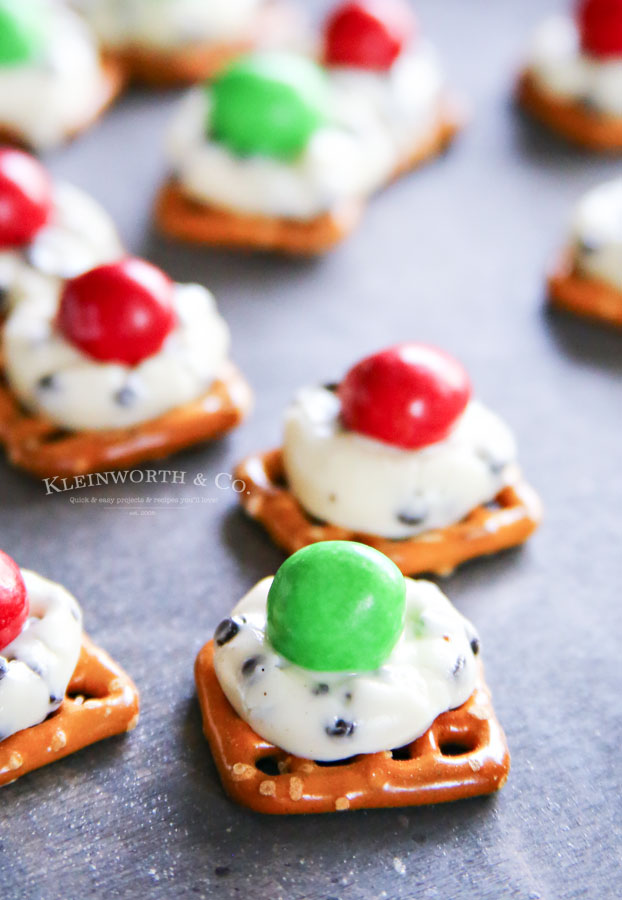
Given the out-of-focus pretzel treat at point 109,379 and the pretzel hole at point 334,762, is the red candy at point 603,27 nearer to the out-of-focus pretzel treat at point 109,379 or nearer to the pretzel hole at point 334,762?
the out-of-focus pretzel treat at point 109,379

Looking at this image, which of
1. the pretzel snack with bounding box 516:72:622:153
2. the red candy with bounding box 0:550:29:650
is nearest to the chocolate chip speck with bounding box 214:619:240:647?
the red candy with bounding box 0:550:29:650

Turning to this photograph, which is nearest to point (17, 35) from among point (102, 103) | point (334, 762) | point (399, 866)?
point (102, 103)

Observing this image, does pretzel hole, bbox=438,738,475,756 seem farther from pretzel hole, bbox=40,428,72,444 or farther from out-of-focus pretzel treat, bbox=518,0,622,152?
out-of-focus pretzel treat, bbox=518,0,622,152

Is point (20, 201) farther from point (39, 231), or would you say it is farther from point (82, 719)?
point (82, 719)

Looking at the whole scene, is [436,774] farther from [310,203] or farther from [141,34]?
[141,34]

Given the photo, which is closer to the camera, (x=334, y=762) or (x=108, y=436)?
(x=334, y=762)

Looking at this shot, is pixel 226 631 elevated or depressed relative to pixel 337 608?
depressed
